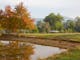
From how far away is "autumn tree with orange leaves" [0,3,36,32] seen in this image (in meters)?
67.3

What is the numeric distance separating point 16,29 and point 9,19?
3115 mm

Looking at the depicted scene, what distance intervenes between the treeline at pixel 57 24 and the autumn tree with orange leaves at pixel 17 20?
30.6 m

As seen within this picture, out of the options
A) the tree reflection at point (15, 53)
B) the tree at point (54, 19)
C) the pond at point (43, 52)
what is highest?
the tree at point (54, 19)

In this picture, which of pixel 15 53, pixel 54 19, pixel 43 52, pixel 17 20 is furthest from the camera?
pixel 54 19

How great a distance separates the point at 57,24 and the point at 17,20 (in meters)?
41.0

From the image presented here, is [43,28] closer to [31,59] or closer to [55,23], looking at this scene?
[55,23]

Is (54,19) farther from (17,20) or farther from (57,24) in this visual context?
(17,20)

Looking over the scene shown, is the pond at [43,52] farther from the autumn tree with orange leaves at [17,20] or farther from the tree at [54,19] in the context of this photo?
the tree at [54,19]

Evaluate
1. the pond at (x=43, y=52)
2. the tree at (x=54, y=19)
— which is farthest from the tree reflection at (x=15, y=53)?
the tree at (x=54, y=19)

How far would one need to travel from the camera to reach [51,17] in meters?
118

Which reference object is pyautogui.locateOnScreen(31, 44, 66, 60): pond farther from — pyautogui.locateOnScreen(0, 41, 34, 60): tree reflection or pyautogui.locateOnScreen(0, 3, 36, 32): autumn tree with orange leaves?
pyautogui.locateOnScreen(0, 3, 36, 32): autumn tree with orange leaves

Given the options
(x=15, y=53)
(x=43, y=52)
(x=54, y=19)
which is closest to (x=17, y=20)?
(x=43, y=52)

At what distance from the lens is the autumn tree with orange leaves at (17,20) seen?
67.3 metres

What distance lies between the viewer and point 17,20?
67.9m
